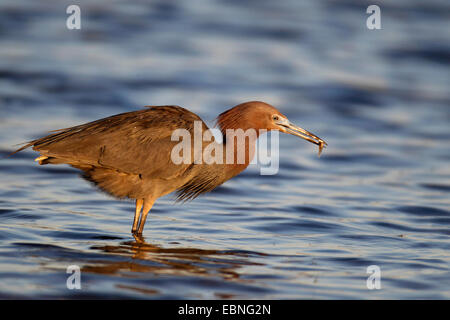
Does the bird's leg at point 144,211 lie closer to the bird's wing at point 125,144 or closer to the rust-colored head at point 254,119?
the bird's wing at point 125,144

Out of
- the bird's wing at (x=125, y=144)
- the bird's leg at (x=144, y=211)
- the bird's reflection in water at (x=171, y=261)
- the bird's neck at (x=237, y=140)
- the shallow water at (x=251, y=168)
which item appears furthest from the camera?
the bird's neck at (x=237, y=140)

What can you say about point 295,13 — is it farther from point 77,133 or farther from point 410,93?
point 77,133

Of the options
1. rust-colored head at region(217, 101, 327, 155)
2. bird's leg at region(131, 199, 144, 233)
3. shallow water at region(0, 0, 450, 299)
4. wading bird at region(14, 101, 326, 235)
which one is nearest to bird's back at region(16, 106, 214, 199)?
wading bird at region(14, 101, 326, 235)

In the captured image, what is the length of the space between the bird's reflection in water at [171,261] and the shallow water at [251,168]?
3cm

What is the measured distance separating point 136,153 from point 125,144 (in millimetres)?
160

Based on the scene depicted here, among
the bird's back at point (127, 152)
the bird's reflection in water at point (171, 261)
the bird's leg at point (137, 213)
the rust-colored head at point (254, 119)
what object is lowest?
the bird's reflection in water at point (171, 261)

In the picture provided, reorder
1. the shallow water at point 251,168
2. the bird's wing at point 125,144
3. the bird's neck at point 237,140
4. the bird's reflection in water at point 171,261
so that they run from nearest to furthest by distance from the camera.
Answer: the bird's reflection in water at point 171,261, the shallow water at point 251,168, the bird's wing at point 125,144, the bird's neck at point 237,140

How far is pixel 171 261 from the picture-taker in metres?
6.62

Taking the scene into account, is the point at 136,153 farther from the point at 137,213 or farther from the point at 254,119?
the point at 254,119

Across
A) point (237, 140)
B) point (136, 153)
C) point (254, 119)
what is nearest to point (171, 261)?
point (136, 153)

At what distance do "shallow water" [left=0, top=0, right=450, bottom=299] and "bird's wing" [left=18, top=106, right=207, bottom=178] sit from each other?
82 cm

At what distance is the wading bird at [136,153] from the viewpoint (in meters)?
7.19

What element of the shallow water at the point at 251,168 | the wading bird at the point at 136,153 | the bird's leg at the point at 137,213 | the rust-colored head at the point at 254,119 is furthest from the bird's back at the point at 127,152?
the shallow water at the point at 251,168

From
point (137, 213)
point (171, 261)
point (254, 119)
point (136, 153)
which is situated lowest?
point (171, 261)
